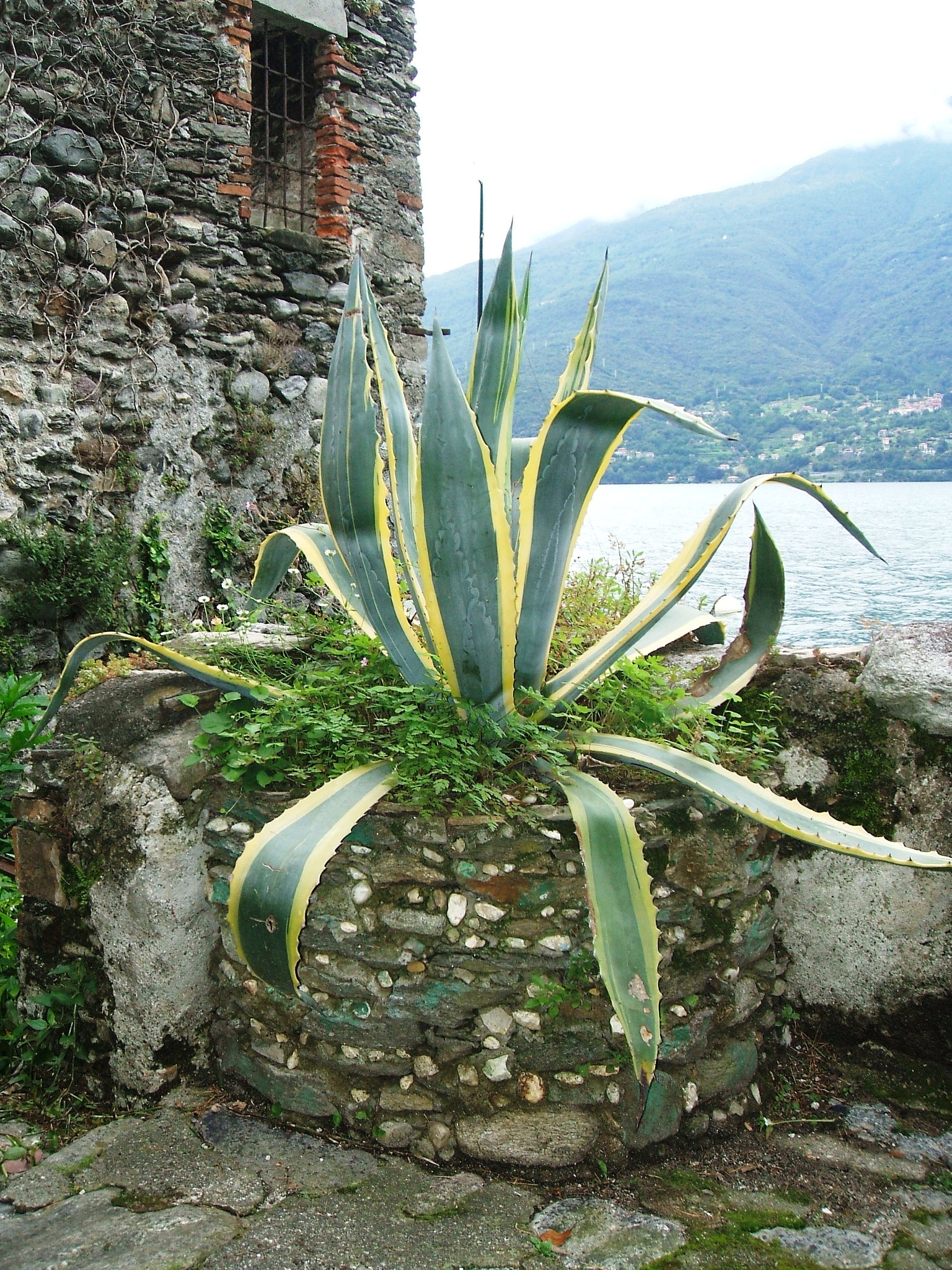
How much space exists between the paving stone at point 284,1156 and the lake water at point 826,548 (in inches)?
54.9


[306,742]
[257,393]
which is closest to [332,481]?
[306,742]

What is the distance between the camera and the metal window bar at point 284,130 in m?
4.98

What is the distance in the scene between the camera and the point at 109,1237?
152 centimetres

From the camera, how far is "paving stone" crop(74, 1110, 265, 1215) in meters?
1.64

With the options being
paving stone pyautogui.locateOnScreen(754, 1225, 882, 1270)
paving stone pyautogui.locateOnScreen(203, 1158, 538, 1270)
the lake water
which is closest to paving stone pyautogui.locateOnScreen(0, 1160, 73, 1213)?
paving stone pyautogui.locateOnScreen(203, 1158, 538, 1270)

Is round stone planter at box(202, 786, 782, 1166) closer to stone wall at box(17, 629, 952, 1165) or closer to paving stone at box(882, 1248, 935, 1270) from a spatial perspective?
stone wall at box(17, 629, 952, 1165)

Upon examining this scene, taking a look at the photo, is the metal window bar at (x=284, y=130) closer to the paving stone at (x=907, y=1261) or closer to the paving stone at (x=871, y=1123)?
the paving stone at (x=871, y=1123)

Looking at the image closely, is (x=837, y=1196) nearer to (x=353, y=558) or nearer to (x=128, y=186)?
(x=353, y=558)

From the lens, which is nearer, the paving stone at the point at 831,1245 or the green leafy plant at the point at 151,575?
the paving stone at the point at 831,1245

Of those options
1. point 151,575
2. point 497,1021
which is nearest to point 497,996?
point 497,1021

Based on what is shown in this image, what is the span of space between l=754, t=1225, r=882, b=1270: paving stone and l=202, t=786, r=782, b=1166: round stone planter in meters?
0.27

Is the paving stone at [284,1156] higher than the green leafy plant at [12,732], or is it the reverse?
the green leafy plant at [12,732]

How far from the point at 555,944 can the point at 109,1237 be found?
861 mm

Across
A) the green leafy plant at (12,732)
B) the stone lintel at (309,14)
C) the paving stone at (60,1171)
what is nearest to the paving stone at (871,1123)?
the paving stone at (60,1171)
